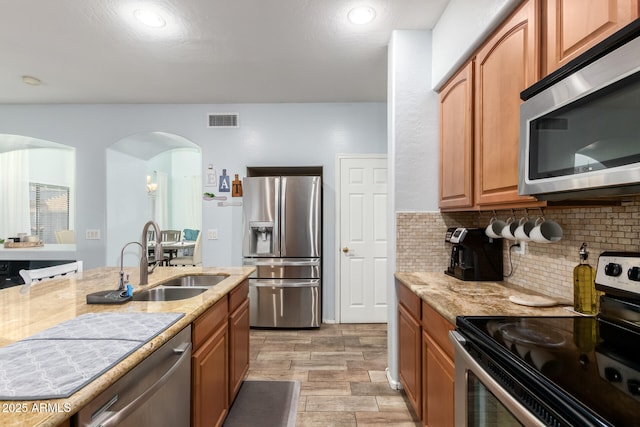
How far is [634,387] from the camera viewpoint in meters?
0.79

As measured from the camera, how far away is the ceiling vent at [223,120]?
13.6ft

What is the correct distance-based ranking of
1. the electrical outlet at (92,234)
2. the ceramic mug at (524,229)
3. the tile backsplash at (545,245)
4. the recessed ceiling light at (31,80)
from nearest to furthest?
the tile backsplash at (545,245)
the ceramic mug at (524,229)
the recessed ceiling light at (31,80)
the electrical outlet at (92,234)

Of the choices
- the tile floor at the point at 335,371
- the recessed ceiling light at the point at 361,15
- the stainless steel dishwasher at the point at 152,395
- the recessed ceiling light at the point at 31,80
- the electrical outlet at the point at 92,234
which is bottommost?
the tile floor at the point at 335,371

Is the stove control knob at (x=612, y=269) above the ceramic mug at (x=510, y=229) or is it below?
below

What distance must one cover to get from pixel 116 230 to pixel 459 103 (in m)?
4.31

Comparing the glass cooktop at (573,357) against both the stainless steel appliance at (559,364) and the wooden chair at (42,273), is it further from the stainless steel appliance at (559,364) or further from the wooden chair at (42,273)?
the wooden chair at (42,273)

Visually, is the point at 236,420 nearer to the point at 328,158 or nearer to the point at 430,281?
the point at 430,281

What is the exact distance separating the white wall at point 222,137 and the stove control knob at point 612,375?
3.28 m

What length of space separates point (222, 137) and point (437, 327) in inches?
136

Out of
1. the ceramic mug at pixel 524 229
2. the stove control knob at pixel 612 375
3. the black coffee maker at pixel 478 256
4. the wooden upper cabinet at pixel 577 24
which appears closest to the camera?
the stove control knob at pixel 612 375

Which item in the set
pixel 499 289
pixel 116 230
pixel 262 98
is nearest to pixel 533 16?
pixel 499 289

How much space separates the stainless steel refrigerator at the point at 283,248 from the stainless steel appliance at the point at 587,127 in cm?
264

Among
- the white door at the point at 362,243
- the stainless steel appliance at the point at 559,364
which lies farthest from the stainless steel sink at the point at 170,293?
the white door at the point at 362,243

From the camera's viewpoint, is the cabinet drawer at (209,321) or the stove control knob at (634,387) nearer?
the stove control knob at (634,387)
